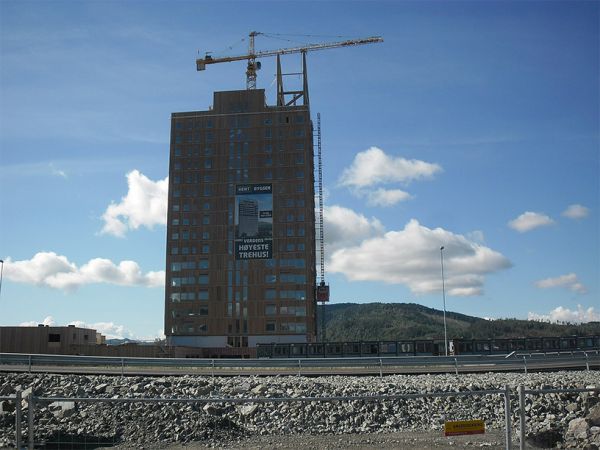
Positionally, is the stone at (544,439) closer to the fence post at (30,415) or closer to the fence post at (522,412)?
the fence post at (522,412)

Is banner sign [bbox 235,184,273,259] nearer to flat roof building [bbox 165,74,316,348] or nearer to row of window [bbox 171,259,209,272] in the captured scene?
flat roof building [bbox 165,74,316,348]

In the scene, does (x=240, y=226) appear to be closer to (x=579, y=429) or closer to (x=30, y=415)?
(x=579, y=429)

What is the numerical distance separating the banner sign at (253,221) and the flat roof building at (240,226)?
0.64ft

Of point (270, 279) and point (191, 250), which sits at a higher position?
point (191, 250)

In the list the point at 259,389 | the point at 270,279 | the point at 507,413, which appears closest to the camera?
the point at 507,413

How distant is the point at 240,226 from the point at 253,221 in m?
2.74

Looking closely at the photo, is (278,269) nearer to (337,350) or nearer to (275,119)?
(275,119)

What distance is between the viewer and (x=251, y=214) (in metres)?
116

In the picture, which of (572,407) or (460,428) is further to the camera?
(572,407)

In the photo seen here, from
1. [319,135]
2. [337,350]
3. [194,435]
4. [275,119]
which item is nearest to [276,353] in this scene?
[337,350]

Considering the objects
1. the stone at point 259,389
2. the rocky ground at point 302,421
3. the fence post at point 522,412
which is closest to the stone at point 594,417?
the rocky ground at point 302,421

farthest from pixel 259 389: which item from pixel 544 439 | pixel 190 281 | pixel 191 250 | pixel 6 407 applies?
pixel 191 250

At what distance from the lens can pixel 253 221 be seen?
116 m

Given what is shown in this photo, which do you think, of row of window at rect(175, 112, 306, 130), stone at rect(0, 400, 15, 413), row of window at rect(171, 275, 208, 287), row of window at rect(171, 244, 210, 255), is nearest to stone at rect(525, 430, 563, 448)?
stone at rect(0, 400, 15, 413)
